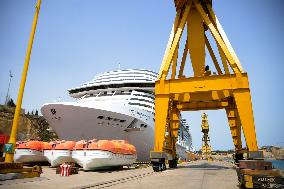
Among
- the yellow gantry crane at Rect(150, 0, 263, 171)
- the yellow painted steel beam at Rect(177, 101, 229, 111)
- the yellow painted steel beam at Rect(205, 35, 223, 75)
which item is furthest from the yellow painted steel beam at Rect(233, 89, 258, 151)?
the yellow painted steel beam at Rect(205, 35, 223, 75)

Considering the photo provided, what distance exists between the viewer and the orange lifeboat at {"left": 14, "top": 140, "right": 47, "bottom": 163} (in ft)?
54.3

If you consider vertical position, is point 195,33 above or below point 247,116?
above

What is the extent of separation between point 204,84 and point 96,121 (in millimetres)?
10342

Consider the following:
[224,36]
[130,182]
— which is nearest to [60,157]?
[130,182]

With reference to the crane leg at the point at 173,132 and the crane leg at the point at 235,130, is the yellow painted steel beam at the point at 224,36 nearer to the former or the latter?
the crane leg at the point at 235,130

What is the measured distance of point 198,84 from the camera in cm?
1227

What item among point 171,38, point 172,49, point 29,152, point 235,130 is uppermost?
point 171,38

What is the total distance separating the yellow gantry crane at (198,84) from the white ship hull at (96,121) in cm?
422

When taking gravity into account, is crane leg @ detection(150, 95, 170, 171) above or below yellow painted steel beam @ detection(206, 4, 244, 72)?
below

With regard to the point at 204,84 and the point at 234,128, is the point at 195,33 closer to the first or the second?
the point at 204,84

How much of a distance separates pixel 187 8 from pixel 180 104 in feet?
22.3

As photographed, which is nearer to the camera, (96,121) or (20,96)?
(20,96)

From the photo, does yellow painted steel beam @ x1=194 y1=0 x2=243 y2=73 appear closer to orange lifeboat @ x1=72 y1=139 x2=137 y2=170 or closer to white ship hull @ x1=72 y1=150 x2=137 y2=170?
orange lifeboat @ x1=72 y1=139 x2=137 y2=170

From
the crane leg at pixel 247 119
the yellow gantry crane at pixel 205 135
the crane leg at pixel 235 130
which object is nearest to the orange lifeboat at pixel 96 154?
the crane leg at pixel 247 119
